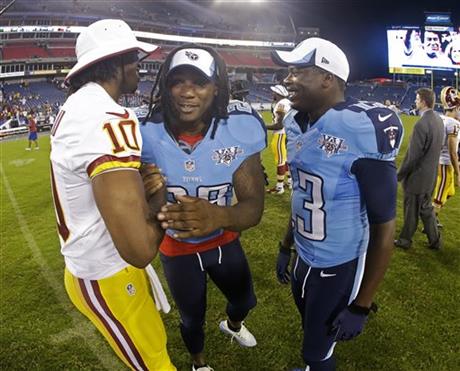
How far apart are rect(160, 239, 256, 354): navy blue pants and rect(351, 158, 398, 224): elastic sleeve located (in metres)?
1.08

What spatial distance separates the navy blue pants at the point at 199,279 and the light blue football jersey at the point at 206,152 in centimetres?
54

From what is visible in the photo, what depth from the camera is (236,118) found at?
2217 mm

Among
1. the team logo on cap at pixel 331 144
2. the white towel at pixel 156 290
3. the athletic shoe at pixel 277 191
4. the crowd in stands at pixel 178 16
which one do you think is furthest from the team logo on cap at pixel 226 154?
the crowd in stands at pixel 178 16

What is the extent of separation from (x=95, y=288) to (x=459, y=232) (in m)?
5.73

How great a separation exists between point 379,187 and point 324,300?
0.71 m

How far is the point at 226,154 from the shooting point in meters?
2.17

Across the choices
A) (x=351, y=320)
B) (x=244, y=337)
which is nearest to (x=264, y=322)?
(x=244, y=337)

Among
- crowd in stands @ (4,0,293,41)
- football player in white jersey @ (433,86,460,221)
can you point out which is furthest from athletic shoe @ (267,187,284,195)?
crowd in stands @ (4,0,293,41)

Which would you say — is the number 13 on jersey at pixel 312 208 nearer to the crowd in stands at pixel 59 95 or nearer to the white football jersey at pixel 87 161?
the white football jersey at pixel 87 161

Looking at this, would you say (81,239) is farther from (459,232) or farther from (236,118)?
(459,232)

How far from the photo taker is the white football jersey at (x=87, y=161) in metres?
1.41

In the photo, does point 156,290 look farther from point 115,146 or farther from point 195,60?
point 195,60

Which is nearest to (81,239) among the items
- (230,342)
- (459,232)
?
(230,342)

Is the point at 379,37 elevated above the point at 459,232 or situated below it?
above
